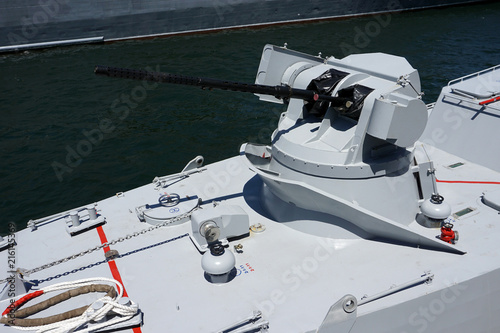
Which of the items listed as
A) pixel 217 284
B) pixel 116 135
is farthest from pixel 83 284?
pixel 116 135

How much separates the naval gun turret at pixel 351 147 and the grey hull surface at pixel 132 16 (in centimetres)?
2295

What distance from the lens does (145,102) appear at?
62.8ft

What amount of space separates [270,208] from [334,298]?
2201 millimetres

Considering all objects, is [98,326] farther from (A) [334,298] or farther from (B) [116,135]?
(B) [116,135]

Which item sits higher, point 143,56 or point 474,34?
point 143,56

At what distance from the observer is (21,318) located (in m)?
5.90

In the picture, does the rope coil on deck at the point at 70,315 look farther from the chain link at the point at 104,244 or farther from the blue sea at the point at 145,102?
the blue sea at the point at 145,102

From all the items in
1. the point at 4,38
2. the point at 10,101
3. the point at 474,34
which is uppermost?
the point at 4,38

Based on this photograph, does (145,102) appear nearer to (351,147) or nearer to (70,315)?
(351,147)

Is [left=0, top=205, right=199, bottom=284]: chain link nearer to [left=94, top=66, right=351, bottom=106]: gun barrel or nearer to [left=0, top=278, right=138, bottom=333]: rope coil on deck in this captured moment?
[left=0, top=278, right=138, bottom=333]: rope coil on deck

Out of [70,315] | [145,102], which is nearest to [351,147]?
[70,315]

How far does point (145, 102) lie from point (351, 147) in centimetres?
1376

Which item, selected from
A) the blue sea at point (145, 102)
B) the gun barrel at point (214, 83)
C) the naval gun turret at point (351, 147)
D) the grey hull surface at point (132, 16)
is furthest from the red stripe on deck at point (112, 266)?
the grey hull surface at point (132, 16)

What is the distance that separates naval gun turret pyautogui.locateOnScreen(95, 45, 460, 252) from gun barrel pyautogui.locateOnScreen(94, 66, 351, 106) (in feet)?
0.06
